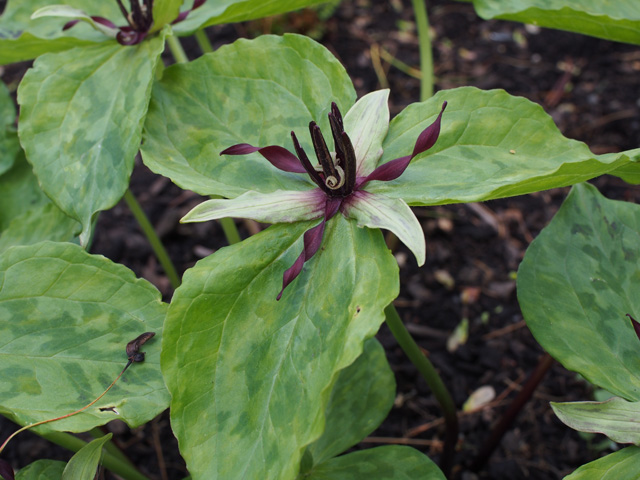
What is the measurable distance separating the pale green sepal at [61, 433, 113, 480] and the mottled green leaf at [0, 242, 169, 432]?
0.23 ft

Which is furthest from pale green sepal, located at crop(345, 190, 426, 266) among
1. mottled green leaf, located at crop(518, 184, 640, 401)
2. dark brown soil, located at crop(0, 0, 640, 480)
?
dark brown soil, located at crop(0, 0, 640, 480)

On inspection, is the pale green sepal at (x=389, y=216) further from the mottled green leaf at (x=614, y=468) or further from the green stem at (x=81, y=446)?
the green stem at (x=81, y=446)

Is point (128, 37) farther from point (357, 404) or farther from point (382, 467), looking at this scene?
point (382, 467)

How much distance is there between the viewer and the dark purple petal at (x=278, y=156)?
3.59 feet

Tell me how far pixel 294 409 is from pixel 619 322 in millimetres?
686

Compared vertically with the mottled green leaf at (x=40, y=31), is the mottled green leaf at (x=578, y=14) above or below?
below

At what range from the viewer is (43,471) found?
112 cm

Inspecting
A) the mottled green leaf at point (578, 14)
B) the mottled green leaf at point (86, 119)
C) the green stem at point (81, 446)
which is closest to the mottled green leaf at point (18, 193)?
the mottled green leaf at point (86, 119)

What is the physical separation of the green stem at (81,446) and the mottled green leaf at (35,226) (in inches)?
21.9

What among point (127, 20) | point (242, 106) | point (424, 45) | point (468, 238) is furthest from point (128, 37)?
point (468, 238)

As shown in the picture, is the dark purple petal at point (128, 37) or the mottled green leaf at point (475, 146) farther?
the dark purple petal at point (128, 37)

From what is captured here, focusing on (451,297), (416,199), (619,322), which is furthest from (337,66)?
(451,297)

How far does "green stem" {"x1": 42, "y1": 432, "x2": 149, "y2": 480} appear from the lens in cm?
117

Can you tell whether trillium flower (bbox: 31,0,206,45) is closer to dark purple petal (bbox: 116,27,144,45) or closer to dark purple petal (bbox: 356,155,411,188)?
dark purple petal (bbox: 116,27,144,45)
